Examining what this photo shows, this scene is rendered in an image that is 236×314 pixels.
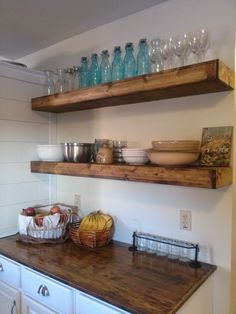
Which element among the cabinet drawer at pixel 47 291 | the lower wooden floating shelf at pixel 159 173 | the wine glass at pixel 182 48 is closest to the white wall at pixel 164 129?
the wine glass at pixel 182 48

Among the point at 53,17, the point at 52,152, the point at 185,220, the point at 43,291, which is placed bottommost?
the point at 43,291

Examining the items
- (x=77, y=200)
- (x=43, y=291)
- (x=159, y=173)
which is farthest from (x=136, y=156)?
(x=43, y=291)

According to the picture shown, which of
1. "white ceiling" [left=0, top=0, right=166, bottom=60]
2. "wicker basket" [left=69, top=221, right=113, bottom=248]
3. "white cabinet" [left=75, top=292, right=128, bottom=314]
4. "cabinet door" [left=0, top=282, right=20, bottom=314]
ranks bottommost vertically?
"cabinet door" [left=0, top=282, right=20, bottom=314]

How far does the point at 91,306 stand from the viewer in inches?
51.1

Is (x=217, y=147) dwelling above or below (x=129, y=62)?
below

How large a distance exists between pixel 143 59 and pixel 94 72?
0.39m

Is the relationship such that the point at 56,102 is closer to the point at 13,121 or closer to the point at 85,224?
the point at 13,121

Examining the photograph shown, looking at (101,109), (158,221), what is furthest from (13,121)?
(158,221)

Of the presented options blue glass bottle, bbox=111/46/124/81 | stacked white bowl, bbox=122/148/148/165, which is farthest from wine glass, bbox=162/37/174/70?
stacked white bowl, bbox=122/148/148/165

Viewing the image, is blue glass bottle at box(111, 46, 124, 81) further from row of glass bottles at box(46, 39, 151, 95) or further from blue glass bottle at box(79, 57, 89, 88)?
blue glass bottle at box(79, 57, 89, 88)

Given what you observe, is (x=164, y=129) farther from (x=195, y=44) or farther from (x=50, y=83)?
(x=50, y=83)

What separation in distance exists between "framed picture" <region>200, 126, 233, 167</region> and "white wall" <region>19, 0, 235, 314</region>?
0.05 metres

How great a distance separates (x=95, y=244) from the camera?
181 centimetres

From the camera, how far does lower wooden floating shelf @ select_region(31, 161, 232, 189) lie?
128 centimetres
